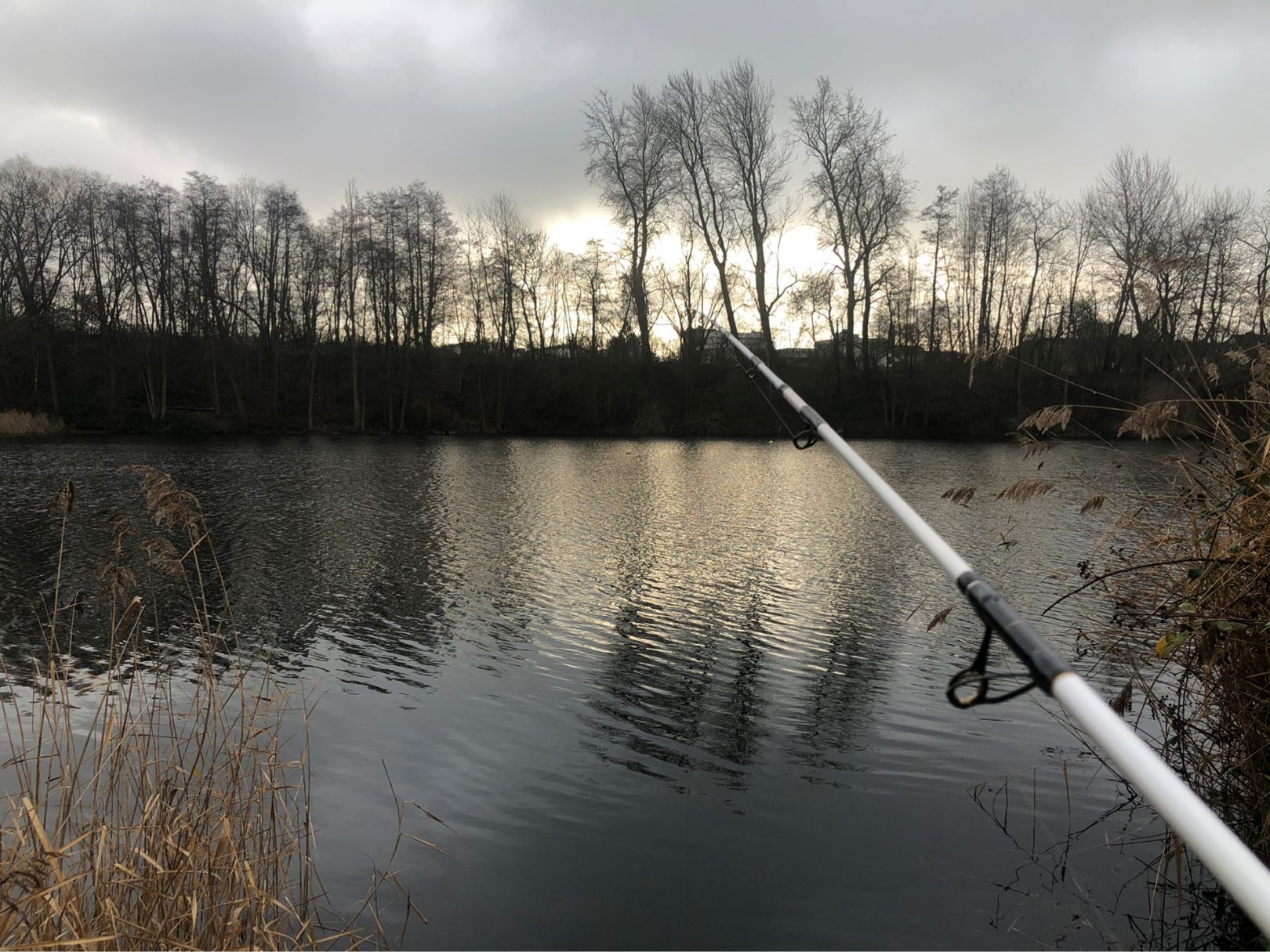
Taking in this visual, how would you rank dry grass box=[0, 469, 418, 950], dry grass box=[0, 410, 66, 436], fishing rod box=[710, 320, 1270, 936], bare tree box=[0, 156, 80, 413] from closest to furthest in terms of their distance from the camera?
fishing rod box=[710, 320, 1270, 936] < dry grass box=[0, 469, 418, 950] < dry grass box=[0, 410, 66, 436] < bare tree box=[0, 156, 80, 413]

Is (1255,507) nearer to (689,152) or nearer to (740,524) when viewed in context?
(740,524)

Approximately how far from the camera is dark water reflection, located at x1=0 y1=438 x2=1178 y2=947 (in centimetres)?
449

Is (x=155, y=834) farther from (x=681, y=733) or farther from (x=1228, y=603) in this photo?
(x=1228, y=603)

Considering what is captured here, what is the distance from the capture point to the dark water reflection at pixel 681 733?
449 centimetres

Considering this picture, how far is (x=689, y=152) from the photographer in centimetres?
5028

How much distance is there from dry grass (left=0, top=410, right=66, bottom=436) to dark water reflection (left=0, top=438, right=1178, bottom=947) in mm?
25841

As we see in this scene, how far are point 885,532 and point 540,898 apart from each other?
1227cm

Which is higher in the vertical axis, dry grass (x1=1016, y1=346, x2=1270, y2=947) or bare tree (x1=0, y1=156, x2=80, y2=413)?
bare tree (x1=0, y1=156, x2=80, y2=413)

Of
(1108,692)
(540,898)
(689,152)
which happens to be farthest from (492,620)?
(689,152)

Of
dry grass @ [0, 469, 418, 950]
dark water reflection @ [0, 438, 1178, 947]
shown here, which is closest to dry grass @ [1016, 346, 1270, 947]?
dark water reflection @ [0, 438, 1178, 947]

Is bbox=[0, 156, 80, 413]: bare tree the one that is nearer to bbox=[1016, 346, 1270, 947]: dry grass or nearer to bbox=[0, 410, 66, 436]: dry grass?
bbox=[0, 410, 66, 436]: dry grass

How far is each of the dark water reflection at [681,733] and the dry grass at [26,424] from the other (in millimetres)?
25841

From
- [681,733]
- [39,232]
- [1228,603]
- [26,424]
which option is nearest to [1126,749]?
[1228,603]

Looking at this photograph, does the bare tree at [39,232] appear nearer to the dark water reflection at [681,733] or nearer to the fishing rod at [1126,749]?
the dark water reflection at [681,733]
